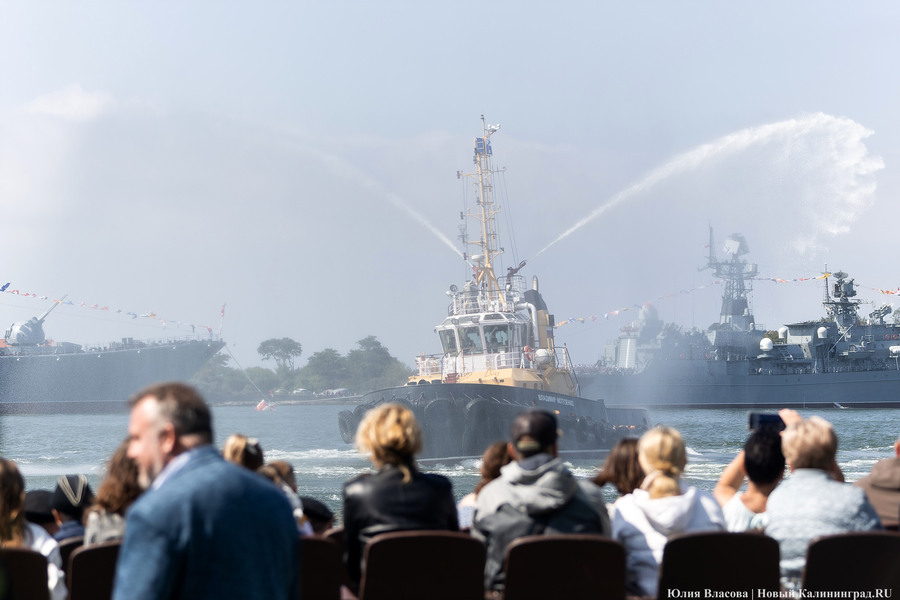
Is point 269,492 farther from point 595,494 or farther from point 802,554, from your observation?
point 802,554

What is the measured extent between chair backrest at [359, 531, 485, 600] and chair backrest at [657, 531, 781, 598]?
2.92 feet

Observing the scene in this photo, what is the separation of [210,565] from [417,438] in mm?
1600

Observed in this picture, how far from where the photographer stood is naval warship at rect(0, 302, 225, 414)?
76.2 metres

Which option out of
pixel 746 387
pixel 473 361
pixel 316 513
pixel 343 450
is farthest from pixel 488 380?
pixel 746 387

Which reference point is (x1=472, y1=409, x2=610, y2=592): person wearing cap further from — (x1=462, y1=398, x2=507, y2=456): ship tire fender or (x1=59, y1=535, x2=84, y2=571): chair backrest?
A: (x1=462, y1=398, x2=507, y2=456): ship tire fender

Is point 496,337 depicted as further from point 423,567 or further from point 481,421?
point 423,567

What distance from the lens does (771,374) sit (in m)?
60.9

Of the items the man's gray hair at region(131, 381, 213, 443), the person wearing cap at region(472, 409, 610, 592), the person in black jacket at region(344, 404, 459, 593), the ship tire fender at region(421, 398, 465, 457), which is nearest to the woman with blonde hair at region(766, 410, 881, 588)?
the person wearing cap at region(472, 409, 610, 592)

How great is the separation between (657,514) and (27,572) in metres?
2.89

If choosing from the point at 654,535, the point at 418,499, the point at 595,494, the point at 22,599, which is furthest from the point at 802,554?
the point at 22,599

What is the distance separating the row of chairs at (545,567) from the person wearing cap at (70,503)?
0.86 m

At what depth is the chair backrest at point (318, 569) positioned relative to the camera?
11.9ft

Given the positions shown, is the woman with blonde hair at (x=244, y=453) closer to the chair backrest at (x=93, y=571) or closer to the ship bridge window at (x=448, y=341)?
the chair backrest at (x=93, y=571)

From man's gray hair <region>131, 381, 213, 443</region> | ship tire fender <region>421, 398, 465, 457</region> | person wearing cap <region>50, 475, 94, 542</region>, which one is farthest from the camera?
ship tire fender <region>421, 398, 465, 457</region>
